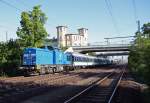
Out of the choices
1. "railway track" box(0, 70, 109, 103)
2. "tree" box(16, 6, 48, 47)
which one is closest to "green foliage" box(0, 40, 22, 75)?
"tree" box(16, 6, 48, 47)

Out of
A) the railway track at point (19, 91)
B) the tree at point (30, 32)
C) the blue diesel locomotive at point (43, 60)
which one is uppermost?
the tree at point (30, 32)

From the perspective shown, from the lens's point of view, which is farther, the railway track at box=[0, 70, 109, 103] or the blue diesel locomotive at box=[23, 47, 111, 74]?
the blue diesel locomotive at box=[23, 47, 111, 74]

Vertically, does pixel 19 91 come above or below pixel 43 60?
below

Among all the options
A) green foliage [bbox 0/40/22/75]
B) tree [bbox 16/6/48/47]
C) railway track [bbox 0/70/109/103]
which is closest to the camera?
railway track [bbox 0/70/109/103]

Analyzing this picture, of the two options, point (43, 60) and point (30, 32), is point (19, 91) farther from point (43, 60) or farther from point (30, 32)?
point (30, 32)

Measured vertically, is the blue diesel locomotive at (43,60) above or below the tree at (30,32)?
below

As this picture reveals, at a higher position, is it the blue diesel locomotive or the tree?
the tree

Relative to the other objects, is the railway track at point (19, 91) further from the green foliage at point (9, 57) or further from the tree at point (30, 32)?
the tree at point (30, 32)

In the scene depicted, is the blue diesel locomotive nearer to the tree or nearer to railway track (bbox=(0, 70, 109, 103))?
the tree

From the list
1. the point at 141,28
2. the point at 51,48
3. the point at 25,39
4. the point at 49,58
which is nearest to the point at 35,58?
the point at 49,58

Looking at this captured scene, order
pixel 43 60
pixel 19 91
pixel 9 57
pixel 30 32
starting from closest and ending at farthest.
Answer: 1. pixel 19 91
2. pixel 43 60
3. pixel 9 57
4. pixel 30 32

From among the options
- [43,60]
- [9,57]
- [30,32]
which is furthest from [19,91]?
[30,32]

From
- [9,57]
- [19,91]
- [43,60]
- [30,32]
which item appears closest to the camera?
[19,91]

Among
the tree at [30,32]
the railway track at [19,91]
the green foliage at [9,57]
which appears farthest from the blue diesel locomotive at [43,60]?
the railway track at [19,91]
